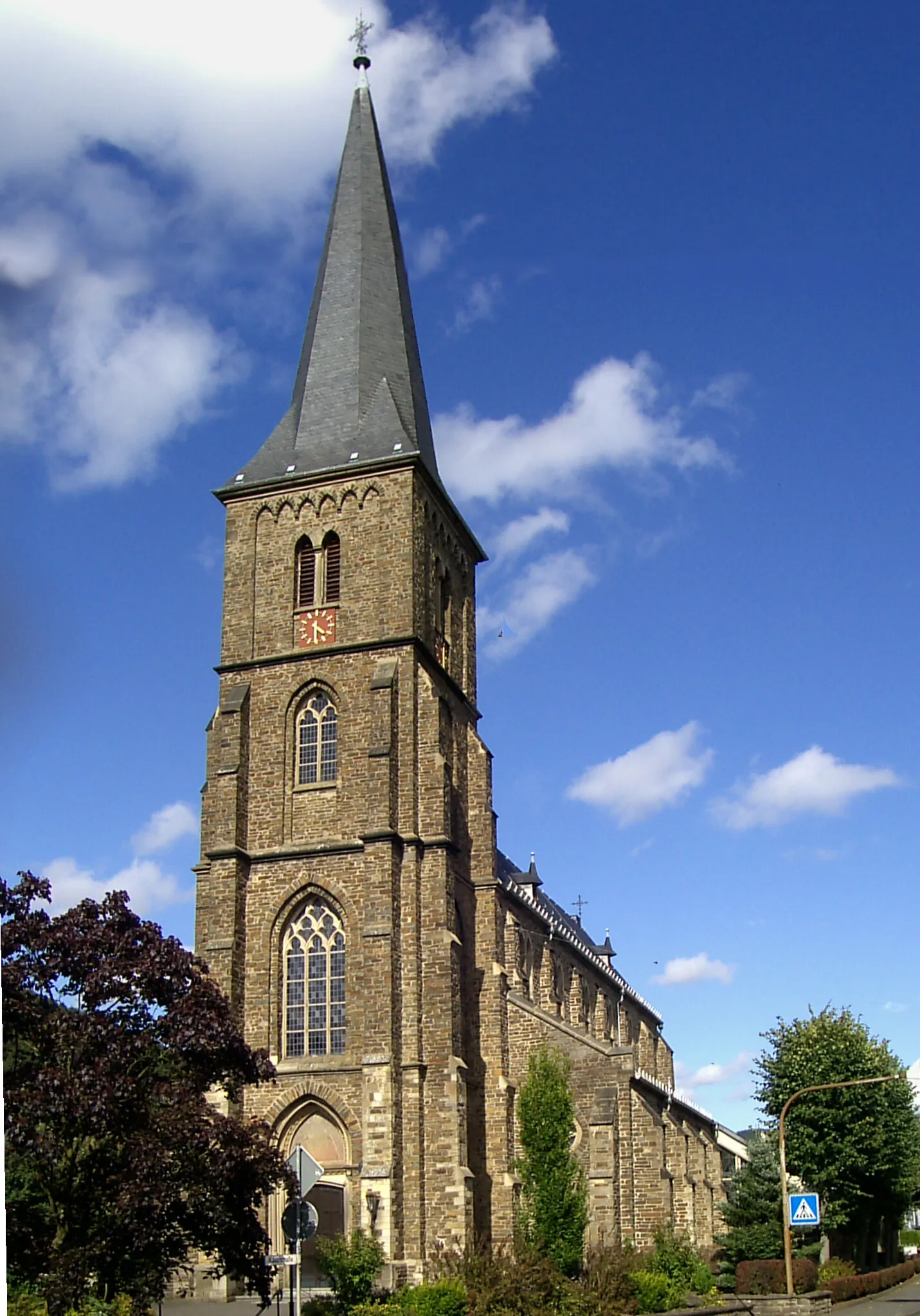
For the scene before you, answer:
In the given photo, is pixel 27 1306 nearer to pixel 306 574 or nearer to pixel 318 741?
pixel 318 741

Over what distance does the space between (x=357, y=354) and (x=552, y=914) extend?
27.0 meters

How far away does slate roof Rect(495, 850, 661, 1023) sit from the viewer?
44750mm

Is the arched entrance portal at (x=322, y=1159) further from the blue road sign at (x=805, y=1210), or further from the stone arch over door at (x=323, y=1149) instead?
the blue road sign at (x=805, y=1210)

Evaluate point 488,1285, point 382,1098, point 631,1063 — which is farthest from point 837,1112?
point 488,1285

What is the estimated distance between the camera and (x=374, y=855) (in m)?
32.7

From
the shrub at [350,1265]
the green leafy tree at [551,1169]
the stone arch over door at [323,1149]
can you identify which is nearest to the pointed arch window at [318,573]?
the stone arch over door at [323,1149]

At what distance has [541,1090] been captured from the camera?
3403 cm

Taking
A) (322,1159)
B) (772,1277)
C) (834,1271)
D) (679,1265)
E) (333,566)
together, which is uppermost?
(333,566)

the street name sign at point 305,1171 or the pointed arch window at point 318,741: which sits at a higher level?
the pointed arch window at point 318,741

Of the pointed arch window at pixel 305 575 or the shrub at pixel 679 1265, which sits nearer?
the shrub at pixel 679 1265

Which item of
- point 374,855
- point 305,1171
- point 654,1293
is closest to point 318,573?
point 374,855

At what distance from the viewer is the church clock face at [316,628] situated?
36500 millimetres

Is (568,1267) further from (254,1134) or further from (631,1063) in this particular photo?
(254,1134)

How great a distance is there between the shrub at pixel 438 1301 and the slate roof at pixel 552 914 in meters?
14.4
